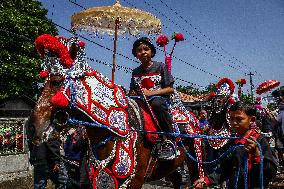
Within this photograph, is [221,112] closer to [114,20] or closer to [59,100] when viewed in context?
[59,100]

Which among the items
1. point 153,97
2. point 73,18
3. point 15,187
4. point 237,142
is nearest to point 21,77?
point 73,18

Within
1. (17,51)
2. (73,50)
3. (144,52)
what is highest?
(17,51)

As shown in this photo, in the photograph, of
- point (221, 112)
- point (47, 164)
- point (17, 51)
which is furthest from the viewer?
point (17, 51)

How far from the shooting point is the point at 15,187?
29.2 feet

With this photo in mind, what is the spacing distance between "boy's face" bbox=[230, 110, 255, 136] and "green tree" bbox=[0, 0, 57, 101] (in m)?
23.0

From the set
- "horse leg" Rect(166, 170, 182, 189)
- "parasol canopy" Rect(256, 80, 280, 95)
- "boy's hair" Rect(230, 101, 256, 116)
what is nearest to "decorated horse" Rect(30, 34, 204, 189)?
"boy's hair" Rect(230, 101, 256, 116)

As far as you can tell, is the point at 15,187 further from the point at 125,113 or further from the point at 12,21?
the point at 12,21

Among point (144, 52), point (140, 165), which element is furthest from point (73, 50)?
point (140, 165)

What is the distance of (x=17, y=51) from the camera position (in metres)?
26.1

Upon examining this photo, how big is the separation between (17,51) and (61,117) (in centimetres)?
2405

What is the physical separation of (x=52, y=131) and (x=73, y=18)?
7.84 metres

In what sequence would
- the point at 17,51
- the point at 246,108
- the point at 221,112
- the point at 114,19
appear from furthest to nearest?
the point at 17,51 → the point at 114,19 → the point at 221,112 → the point at 246,108

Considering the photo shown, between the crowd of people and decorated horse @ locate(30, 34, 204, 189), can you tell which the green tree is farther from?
decorated horse @ locate(30, 34, 204, 189)

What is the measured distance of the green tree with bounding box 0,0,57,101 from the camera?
24.9m
